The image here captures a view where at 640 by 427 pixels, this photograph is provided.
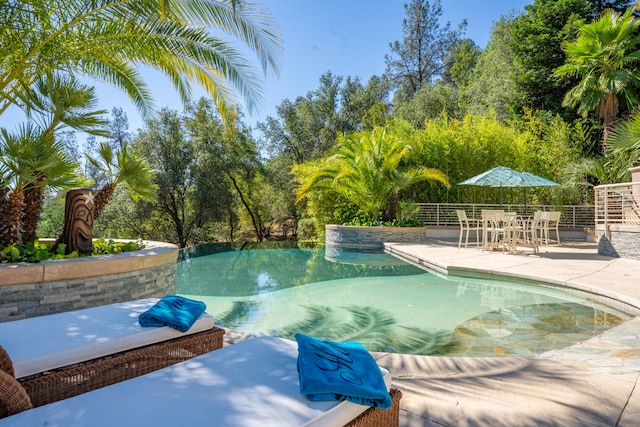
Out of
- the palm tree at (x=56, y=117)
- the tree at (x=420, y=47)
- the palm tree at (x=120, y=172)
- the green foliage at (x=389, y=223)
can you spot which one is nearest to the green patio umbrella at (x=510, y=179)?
the green foliage at (x=389, y=223)

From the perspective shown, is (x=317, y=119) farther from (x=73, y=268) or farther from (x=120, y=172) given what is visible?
(x=73, y=268)

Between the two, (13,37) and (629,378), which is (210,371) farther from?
(13,37)

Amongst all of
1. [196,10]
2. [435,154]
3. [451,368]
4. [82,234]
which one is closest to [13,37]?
[196,10]

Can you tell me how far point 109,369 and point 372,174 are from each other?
40.1 feet

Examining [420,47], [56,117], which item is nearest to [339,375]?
[56,117]

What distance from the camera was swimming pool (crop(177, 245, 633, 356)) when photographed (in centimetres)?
425

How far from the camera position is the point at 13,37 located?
5.06m

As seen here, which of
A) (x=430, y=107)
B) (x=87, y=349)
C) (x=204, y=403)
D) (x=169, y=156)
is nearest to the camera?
(x=204, y=403)

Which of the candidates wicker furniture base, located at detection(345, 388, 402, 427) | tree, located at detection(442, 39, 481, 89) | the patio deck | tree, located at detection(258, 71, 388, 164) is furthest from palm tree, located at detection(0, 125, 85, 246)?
tree, located at detection(442, 39, 481, 89)

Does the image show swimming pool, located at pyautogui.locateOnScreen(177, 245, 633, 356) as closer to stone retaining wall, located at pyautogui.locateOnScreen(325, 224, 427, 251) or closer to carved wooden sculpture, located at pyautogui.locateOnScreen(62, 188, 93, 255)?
carved wooden sculpture, located at pyautogui.locateOnScreen(62, 188, 93, 255)

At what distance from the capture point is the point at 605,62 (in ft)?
42.9

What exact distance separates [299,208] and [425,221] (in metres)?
7.56

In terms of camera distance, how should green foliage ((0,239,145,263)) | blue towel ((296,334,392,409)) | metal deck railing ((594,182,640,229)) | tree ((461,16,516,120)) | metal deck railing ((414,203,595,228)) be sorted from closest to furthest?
blue towel ((296,334,392,409)), green foliage ((0,239,145,263)), metal deck railing ((594,182,640,229)), metal deck railing ((414,203,595,228)), tree ((461,16,516,120))

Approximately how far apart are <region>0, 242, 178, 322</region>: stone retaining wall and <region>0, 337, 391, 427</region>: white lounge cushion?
107 inches
